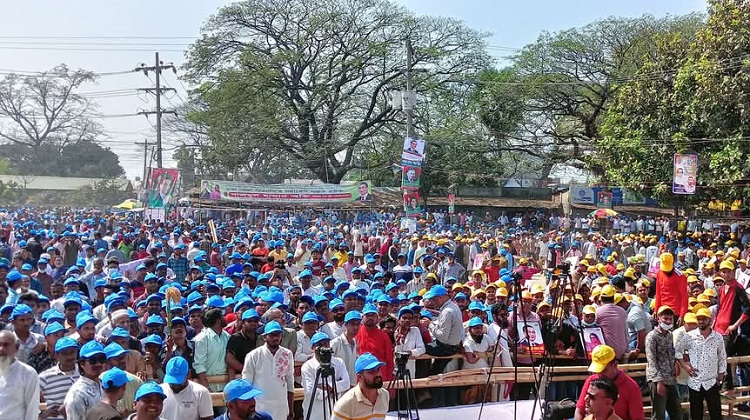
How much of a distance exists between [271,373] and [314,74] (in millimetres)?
36150

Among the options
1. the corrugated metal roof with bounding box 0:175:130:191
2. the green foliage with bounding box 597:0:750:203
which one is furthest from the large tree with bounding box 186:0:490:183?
the corrugated metal roof with bounding box 0:175:130:191

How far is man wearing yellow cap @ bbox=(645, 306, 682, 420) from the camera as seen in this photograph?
7.59m

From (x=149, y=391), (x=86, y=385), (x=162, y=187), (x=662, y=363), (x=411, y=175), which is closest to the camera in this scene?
(x=149, y=391)

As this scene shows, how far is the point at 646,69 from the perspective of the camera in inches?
1132

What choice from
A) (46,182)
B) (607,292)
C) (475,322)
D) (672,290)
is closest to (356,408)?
(475,322)

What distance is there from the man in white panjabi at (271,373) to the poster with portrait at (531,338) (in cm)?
294

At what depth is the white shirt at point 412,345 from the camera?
800 centimetres

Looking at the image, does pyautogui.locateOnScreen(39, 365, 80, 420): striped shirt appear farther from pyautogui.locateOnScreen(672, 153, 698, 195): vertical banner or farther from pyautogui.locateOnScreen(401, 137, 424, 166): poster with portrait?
pyautogui.locateOnScreen(672, 153, 698, 195): vertical banner

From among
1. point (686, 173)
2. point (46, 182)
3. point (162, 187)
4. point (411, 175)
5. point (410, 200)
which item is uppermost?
point (686, 173)

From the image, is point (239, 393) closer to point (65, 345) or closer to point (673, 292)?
point (65, 345)

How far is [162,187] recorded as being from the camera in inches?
912

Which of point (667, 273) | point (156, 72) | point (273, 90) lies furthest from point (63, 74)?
point (667, 273)

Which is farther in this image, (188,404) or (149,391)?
(188,404)

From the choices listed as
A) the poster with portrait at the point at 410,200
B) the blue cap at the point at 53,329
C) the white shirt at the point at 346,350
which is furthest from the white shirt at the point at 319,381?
the poster with portrait at the point at 410,200
